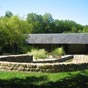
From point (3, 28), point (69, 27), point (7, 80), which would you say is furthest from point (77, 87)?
point (69, 27)

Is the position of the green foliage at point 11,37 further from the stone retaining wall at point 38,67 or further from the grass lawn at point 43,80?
the grass lawn at point 43,80

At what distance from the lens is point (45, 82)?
1158 centimetres

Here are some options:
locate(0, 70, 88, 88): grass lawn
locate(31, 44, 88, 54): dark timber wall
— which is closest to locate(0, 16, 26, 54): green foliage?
locate(31, 44, 88, 54): dark timber wall

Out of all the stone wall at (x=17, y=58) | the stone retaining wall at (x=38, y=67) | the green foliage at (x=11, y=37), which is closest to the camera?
the stone retaining wall at (x=38, y=67)

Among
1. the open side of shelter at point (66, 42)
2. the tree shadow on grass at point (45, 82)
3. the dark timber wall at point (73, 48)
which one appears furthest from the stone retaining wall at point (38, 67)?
the dark timber wall at point (73, 48)

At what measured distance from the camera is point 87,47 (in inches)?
1697

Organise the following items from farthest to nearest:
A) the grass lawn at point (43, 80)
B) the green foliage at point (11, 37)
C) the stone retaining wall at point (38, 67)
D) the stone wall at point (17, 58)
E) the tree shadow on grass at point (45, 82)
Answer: the green foliage at point (11, 37) < the stone wall at point (17, 58) < the stone retaining wall at point (38, 67) < the grass lawn at point (43, 80) < the tree shadow on grass at point (45, 82)

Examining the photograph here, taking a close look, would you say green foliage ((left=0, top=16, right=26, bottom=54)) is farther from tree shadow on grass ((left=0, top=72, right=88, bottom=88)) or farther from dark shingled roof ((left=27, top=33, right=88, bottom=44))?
tree shadow on grass ((left=0, top=72, right=88, bottom=88))

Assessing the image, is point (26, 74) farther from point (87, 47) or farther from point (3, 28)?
point (87, 47)

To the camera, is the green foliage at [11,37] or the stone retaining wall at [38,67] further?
the green foliage at [11,37]

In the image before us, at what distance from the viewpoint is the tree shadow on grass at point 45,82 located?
10.9 meters

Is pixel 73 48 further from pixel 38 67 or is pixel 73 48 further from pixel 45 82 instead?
pixel 45 82

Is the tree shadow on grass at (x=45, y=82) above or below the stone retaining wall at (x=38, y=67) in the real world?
below

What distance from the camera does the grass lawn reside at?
11.0 m
